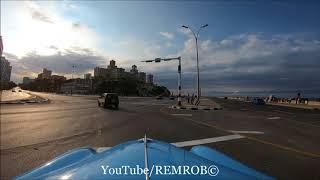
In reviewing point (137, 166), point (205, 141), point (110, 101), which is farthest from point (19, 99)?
point (137, 166)

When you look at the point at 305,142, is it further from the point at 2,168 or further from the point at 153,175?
the point at 153,175

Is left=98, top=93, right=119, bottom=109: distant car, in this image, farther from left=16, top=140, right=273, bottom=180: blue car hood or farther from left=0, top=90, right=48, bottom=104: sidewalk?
left=16, top=140, right=273, bottom=180: blue car hood

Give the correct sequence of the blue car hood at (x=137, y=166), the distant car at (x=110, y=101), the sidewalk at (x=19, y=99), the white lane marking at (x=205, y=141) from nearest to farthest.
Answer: the blue car hood at (x=137, y=166), the white lane marking at (x=205, y=141), the distant car at (x=110, y=101), the sidewalk at (x=19, y=99)

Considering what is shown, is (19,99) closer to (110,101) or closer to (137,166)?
(110,101)

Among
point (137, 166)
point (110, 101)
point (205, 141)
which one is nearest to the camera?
point (137, 166)

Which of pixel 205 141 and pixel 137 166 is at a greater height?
pixel 137 166

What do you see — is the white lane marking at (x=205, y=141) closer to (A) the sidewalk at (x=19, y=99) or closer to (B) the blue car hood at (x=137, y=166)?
(B) the blue car hood at (x=137, y=166)

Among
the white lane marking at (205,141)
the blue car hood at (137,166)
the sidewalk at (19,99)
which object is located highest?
the blue car hood at (137,166)

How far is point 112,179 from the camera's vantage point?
3.00 metres

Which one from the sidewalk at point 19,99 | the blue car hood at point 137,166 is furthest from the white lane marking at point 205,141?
the sidewalk at point 19,99

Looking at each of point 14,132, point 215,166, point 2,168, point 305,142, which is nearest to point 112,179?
point 215,166

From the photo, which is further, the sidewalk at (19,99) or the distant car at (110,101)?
the sidewalk at (19,99)

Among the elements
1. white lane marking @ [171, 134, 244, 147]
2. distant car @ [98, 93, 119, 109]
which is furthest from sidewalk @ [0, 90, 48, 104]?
white lane marking @ [171, 134, 244, 147]

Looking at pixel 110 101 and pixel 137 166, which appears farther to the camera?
pixel 110 101
